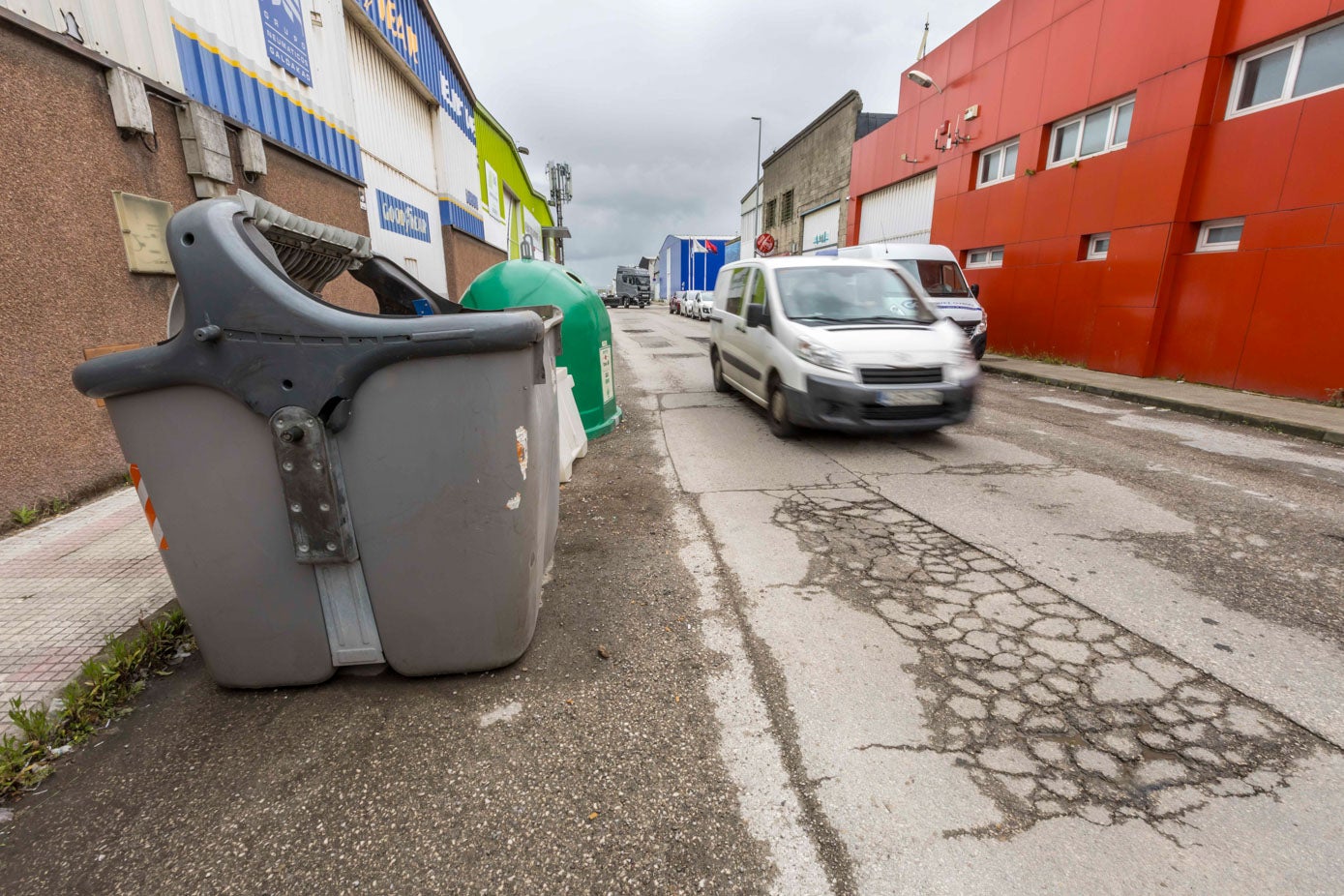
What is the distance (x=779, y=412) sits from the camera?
6.37 m

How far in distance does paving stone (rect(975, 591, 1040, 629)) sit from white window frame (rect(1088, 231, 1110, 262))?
10934 mm

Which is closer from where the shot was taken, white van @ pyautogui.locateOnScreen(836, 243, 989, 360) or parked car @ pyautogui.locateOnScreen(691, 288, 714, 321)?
white van @ pyautogui.locateOnScreen(836, 243, 989, 360)

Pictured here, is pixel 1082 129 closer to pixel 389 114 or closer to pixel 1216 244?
pixel 1216 244

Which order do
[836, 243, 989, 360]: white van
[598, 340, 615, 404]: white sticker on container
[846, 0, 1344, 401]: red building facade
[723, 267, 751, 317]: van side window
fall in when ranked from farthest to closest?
1. [836, 243, 989, 360]: white van
2. [846, 0, 1344, 401]: red building facade
3. [723, 267, 751, 317]: van side window
4. [598, 340, 615, 404]: white sticker on container

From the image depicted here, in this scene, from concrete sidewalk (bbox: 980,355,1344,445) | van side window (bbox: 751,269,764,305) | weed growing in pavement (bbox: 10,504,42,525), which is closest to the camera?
weed growing in pavement (bbox: 10,504,42,525)

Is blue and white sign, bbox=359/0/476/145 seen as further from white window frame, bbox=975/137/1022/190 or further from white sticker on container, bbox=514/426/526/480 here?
white window frame, bbox=975/137/1022/190

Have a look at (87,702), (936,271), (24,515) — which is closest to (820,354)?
(87,702)

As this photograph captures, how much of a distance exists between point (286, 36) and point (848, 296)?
7.04 metres

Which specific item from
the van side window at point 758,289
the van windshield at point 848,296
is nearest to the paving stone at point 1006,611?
the van windshield at point 848,296

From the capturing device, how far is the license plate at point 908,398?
5.48 metres

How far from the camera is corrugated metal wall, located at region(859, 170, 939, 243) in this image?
17.0m

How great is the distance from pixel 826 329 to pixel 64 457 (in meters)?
6.13

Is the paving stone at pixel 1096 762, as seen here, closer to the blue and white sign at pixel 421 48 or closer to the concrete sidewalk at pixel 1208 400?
the concrete sidewalk at pixel 1208 400

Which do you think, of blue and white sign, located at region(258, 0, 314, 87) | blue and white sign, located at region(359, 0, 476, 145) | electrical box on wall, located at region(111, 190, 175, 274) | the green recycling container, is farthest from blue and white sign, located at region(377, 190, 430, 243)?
the green recycling container
